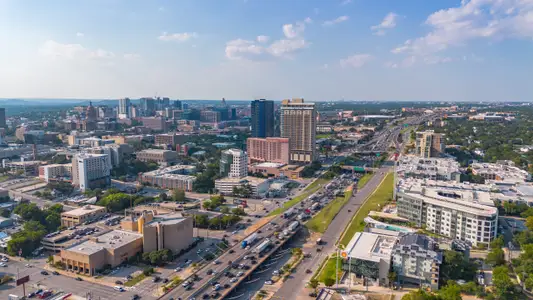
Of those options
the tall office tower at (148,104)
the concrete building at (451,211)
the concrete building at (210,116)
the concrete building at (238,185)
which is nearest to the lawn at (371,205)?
the concrete building at (451,211)

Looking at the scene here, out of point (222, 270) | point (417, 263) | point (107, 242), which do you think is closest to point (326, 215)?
point (417, 263)

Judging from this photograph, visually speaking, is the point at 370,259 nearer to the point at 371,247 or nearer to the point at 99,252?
the point at 371,247

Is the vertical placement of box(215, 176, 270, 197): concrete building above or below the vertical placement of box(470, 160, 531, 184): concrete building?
below

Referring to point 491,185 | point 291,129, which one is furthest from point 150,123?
point 491,185

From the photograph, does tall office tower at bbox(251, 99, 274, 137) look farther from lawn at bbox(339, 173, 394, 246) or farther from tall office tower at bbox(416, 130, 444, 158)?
lawn at bbox(339, 173, 394, 246)

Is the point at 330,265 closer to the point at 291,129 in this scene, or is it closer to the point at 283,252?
the point at 283,252

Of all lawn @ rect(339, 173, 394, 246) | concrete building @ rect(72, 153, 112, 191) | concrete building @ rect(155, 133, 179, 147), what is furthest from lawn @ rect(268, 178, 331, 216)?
concrete building @ rect(155, 133, 179, 147)
